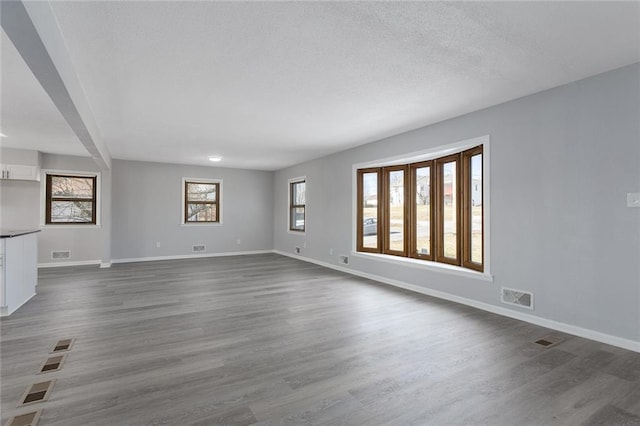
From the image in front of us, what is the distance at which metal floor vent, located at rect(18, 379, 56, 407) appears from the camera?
6.50 feet

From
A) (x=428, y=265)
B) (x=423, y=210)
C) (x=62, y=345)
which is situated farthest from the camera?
(x=423, y=210)

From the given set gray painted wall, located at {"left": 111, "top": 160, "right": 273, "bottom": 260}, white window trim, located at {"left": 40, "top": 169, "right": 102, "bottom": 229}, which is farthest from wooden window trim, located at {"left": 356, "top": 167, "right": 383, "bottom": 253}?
white window trim, located at {"left": 40, "top": 169, "right": 102, "bottom": 229}

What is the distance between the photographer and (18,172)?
6.05 meters

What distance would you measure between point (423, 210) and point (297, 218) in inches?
161

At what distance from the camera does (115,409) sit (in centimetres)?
190

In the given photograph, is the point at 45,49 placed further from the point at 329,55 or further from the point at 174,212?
the point at 174,212

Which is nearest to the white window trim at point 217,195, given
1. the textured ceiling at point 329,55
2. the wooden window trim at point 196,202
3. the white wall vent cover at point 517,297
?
the wooden window trim at point 196,202

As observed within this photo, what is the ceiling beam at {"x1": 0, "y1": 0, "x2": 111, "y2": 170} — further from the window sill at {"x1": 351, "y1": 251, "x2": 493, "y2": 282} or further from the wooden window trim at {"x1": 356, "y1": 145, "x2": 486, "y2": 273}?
the window sill at {"x1": 351, "y1": 251, "x2": 493, "y2": 282}

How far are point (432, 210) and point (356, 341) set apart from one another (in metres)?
2.83

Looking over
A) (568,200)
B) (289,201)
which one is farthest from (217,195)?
(568,200)

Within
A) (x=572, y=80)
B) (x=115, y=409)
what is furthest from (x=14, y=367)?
(x=572, y=80)

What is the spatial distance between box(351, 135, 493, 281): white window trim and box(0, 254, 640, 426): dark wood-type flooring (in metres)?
0.55

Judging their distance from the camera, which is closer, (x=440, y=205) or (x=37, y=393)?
(x=37, y=393)

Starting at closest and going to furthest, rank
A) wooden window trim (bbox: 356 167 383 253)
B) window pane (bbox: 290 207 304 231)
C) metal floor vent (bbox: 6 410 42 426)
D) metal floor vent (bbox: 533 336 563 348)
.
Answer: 1. metal floor vent (bbox: 6 410 42 426)
2. metal floor vent (bbox: 533 336 563 348)
3. wooden window trim (bbox: 356 167 383 253)
4. window pane (bbox: 290 207 304 231)
